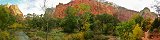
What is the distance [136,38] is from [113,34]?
94.1 feet

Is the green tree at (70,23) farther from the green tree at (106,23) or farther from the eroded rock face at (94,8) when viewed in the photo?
the eroded rock face at (94,8)

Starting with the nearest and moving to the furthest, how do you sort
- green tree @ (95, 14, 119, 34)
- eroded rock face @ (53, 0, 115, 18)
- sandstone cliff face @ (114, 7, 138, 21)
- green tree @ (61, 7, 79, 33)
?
green tree @ (61, 7, 79, 33), green tree @ (95, 14, 119, 34), eroded rock face @ (53, 0, 115, 18), sandstone cliff face @ (114, 7, 138, 21)

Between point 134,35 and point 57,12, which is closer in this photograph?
point 134,35

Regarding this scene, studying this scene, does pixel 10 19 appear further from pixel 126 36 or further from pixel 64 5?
pixel 64 5

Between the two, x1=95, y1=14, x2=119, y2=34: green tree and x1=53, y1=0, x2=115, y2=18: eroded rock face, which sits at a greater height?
x1=53, y1=0, x2=115, y2=18: eroded rock face

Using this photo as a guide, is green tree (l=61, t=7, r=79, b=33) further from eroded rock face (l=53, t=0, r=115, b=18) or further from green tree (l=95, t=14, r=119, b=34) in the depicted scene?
eroded rock face (l=53, t=0, r=115, b=18)

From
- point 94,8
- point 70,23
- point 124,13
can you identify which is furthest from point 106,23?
point 124,13

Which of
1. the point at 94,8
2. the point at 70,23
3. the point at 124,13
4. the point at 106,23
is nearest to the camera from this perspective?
the point at 70,23

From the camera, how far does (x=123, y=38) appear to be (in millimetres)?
76062

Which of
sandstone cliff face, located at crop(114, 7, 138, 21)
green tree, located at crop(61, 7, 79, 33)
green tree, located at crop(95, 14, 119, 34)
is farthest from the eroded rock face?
green tree, located at crop(61, 7, 79, 33)

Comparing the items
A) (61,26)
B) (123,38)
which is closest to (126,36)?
(123,38)

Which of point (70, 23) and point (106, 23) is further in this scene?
point (106, 23)

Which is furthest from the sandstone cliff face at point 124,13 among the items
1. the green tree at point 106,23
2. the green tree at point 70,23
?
the green tree at point 70,23

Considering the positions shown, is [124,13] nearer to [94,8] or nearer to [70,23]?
[94,8]
